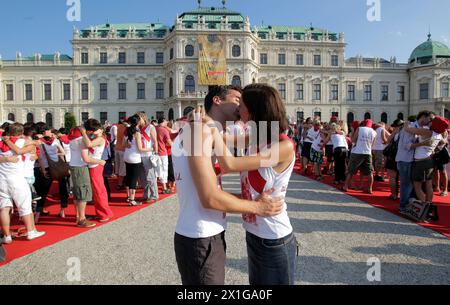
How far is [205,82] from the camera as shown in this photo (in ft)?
133

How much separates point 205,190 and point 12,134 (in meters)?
4.56

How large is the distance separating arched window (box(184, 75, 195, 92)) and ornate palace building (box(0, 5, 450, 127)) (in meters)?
1.70

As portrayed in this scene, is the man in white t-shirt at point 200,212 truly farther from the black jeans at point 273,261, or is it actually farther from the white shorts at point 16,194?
the white shorts at point 16,194

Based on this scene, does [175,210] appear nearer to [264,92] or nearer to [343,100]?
[264,92]

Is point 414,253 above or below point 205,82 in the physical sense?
below


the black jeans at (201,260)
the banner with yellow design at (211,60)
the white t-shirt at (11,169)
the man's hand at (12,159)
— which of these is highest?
the banner with yellow design at (211,60)

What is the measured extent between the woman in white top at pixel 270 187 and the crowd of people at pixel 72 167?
14.1ft

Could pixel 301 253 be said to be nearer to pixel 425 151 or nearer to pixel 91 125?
pixel 425 151

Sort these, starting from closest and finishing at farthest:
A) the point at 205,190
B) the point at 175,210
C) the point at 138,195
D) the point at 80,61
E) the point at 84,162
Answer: the point at 205,190 < the point at 84,162 < the point at 175,210 < the point at 138,195 < the point at 80,61

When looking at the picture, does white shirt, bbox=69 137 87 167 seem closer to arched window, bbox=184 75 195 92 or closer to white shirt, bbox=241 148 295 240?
white shirt, bbox=241 148 295 240

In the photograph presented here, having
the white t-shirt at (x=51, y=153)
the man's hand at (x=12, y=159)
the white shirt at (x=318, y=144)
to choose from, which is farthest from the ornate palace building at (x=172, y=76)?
the man's hand at (x=12, y=159)

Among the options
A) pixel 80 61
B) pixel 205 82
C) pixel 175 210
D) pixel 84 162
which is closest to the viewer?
pixel 84 162

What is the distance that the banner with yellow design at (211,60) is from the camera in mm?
40562
